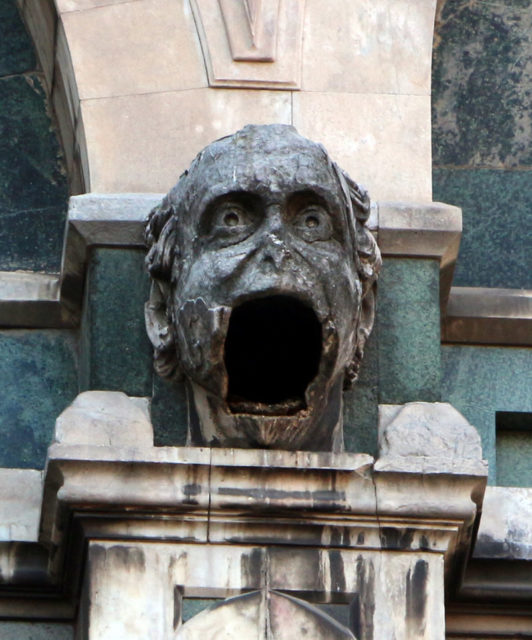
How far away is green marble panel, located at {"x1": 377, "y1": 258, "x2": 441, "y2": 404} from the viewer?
27.9 ft

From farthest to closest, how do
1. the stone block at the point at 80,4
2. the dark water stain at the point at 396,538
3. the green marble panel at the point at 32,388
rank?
the stone block at the point at 80,4, the green marble panel at the point at 32,388, the dark water stain at the point at 396,538

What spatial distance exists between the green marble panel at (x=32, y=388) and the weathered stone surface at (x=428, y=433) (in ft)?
4.01

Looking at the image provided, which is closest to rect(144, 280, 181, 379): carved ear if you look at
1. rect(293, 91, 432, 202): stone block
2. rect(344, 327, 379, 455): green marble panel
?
rect(344, 327, 379, 455): green marble panel

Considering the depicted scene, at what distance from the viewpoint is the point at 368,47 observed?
9023 mm

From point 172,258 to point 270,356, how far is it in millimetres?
478

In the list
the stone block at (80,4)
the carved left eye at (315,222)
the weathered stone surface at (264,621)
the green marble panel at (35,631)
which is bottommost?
the green marble panel at (35,631)

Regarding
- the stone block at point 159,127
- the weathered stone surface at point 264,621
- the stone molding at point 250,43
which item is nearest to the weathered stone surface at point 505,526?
the weathered stone surface at point 264,621

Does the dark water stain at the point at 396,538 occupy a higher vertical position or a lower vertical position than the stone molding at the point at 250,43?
lower

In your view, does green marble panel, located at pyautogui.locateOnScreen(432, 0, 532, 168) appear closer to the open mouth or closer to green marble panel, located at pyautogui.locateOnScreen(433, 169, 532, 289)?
green marble panel, located at pyautogui.locateOnScreen(433, 169, 532, 289)

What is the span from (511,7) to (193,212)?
2363 mm

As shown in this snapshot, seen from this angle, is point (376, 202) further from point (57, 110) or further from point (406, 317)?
point (57, 110)

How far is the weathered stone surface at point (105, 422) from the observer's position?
26.4 feet

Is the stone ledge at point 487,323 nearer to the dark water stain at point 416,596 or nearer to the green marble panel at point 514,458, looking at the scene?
the green marble panel at point 514,458

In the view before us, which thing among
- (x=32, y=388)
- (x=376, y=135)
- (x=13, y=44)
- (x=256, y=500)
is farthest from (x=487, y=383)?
(x=13, y=44)
